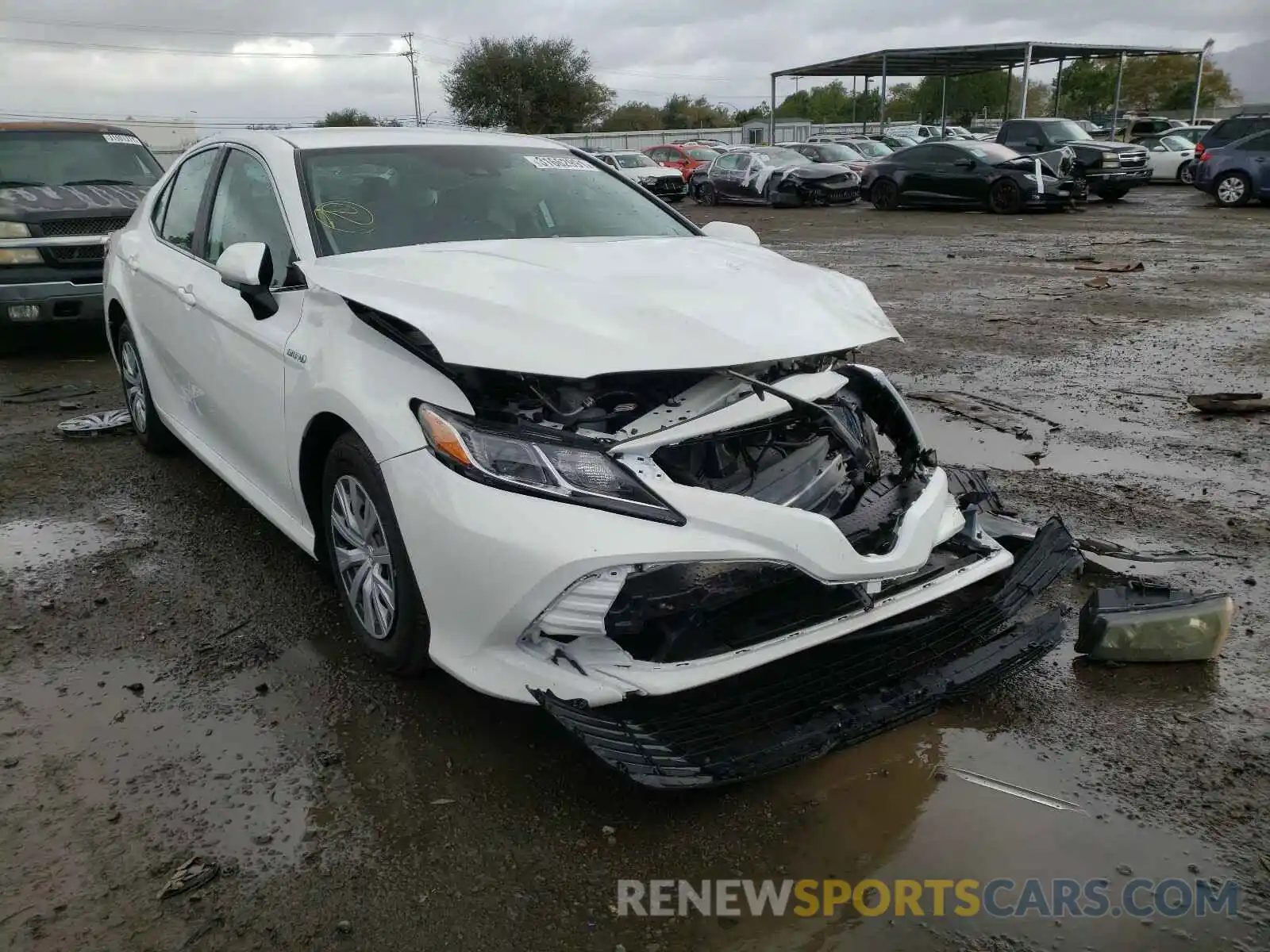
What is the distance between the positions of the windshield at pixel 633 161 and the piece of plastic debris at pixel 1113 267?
1535 cm

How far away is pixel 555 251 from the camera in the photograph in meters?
3.44

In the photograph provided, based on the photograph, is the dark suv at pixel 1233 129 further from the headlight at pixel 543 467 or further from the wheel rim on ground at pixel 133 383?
the headlight at pixel 543 467

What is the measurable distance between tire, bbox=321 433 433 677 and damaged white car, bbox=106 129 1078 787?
0.04 feet

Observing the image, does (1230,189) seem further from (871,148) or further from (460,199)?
(460,199)

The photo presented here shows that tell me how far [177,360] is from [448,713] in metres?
2.38

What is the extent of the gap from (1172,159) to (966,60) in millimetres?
19087

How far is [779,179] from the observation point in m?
22.6

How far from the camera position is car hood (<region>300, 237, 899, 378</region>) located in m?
2.60

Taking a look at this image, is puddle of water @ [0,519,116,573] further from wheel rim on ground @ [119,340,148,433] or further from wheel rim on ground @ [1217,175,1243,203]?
wheel rim on ground @ [1217,175,1243,203]

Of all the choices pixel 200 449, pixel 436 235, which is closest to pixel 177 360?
pixel 200 449

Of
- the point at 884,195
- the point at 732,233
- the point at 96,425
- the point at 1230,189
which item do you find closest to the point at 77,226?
the point at 96,425

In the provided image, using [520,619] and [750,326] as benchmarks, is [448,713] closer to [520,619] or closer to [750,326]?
[520,619]

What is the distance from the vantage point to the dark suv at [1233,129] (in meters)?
19.5

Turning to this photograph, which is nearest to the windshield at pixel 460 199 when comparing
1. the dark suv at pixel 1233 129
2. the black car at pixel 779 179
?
the black car at pixel 779 179
